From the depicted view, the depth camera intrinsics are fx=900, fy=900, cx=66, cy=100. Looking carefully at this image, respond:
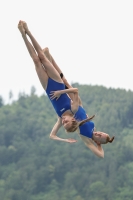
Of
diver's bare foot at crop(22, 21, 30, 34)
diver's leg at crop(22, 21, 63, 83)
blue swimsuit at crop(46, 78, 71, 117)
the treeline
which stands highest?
diver's bare foot at crop(22, 21, 30, 34)

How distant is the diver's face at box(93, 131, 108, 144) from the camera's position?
20.7 meters

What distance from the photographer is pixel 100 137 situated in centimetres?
2078

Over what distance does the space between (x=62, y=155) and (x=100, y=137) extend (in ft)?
380

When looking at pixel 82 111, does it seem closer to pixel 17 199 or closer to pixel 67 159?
pixel 17 199

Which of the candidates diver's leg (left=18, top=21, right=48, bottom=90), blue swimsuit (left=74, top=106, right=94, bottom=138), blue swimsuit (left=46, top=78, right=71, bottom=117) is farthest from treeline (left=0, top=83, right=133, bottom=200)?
blue swimsuit (left=74, top=106, right=94, bottom=138)

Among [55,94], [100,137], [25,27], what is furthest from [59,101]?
[25,27]

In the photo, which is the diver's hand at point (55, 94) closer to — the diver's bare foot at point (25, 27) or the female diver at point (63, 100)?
the female diver at point (63, 100)

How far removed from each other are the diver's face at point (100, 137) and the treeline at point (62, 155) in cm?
9286

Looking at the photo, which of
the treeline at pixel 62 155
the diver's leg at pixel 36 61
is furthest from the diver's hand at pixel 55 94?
the treeline at pixel 62 155

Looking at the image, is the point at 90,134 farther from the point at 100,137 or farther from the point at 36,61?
the point at 36,61

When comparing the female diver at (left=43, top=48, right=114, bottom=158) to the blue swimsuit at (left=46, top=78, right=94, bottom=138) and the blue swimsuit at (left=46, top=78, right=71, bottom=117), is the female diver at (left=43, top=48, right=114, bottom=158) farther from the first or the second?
the blue swimsuit at (left=46, top=78, right=71, bottom=117)

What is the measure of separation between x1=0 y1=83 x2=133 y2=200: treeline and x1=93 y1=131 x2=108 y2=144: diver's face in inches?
3656

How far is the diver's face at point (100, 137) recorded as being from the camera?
20703 millimetres

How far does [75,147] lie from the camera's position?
13525cm
